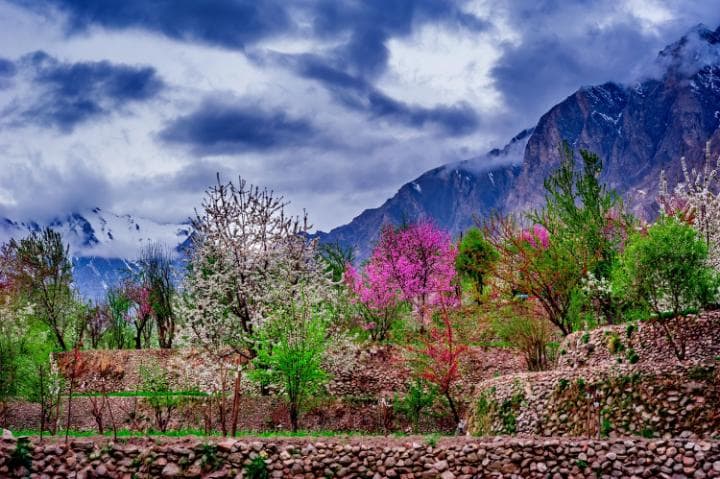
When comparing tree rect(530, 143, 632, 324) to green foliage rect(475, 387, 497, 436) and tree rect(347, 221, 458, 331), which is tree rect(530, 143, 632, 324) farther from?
tree rect(347, 221, 458, 331)

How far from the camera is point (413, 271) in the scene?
38781mm

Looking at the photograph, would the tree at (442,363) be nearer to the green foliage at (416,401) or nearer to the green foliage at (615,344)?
the green foliage at (416,401)

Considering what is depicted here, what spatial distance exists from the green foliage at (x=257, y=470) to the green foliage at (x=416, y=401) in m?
12.1

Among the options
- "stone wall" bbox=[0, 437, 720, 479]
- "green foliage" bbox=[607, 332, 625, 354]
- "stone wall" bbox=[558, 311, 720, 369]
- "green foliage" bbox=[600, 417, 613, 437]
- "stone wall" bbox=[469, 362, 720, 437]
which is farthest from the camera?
"green foliage" bbox=[607, 332, 625, 354]

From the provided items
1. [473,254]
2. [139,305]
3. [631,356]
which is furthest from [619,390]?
[139,305]

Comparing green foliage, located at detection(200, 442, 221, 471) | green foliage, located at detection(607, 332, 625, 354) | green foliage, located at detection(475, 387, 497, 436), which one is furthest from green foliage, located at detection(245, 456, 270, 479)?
green foliage, located at detection(607, 332, 625, 354)

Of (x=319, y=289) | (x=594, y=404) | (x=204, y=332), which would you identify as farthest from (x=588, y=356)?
(x=204, y=332)

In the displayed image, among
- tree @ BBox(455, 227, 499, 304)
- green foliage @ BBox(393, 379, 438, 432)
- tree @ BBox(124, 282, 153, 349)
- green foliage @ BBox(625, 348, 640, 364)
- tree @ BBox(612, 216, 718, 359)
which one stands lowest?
green foliage @ BBox(393, 379, 438, 432)

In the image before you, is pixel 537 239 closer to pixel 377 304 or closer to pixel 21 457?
pixel 377 304

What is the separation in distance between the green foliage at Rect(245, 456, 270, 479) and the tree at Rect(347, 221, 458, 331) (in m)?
20.5

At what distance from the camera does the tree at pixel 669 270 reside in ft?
58.2

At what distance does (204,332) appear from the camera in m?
27.5

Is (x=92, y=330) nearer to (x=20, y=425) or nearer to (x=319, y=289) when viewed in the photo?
(x=20, y=425)

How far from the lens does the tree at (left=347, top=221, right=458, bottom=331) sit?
36.0 metres
